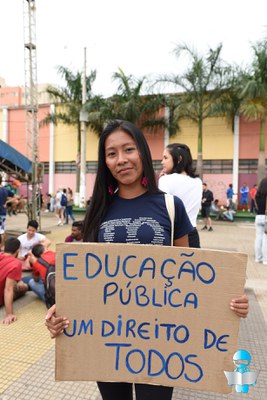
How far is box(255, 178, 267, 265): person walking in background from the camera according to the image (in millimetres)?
5973

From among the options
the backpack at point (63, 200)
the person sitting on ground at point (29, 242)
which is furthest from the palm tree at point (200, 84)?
the person sitting on ground at point (29, 242)

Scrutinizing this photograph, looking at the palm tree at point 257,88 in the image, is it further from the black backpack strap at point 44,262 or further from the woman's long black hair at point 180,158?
the woman's long black hair at point 180,158

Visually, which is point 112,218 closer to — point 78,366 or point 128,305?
point 128,305

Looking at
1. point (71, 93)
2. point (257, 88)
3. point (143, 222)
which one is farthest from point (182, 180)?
point (71, 93)

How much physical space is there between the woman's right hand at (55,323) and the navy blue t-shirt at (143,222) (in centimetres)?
36

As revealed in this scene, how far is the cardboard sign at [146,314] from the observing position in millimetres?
1300

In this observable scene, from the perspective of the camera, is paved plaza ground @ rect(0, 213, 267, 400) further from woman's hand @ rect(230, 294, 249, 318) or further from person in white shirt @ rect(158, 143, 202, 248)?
woman's hand @ rect(230, 294, 249, 318)

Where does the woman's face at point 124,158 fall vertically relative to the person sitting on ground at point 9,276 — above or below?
above

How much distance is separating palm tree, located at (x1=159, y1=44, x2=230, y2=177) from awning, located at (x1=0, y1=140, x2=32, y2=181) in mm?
10374

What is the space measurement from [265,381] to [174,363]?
5.08ft

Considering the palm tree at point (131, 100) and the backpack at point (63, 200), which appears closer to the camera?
the backpack at point (63, 200)

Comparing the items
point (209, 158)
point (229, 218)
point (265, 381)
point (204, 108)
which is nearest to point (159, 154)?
point (209, 158)

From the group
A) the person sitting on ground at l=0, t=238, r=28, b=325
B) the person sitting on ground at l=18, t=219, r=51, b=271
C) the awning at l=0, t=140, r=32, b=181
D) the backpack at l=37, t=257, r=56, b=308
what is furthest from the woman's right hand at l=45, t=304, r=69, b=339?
the awning at l=0, t=140, r=32, b=181

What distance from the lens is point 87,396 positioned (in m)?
2.31
